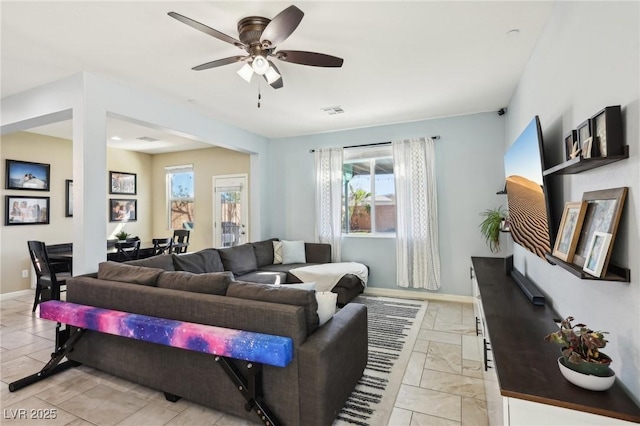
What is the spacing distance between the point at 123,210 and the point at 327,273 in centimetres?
514

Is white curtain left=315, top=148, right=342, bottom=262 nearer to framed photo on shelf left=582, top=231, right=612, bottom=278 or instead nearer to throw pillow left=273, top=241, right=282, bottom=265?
throw pillow left=273, top=241, right=282, bottom=265

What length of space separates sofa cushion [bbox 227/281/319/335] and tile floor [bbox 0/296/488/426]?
80cm

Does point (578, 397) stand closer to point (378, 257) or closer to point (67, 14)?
point (67, 14)

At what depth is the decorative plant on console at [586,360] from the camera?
1.17 meters

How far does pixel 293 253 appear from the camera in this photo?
5.32 meters

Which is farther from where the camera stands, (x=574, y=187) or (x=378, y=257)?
(x=378, y=257)

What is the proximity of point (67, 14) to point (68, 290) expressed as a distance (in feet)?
7.19

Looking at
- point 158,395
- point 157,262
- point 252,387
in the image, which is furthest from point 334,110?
point 158,395

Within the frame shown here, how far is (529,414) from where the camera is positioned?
1169 millimetres

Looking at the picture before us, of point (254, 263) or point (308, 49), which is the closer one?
point (308, 49)

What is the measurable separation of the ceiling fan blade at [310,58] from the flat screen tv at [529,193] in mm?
1432

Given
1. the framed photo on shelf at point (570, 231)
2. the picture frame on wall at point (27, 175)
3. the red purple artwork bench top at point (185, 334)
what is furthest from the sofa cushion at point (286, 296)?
the picture frame on wall at point (27, 175)

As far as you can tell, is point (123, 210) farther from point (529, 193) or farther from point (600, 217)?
point (600, 217)

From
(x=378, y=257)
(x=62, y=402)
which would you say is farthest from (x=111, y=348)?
(x=378, y=257)
